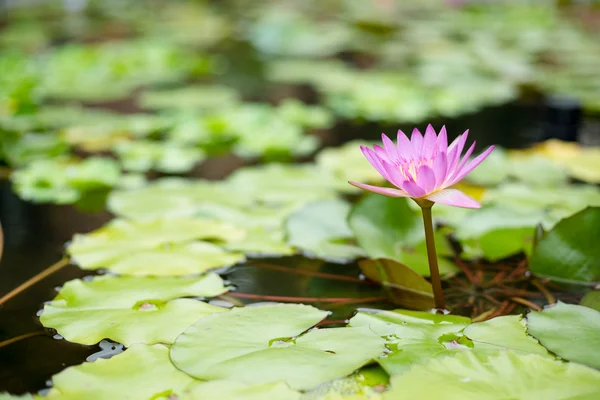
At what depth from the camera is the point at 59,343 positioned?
819mm

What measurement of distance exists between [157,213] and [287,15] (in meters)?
3.19

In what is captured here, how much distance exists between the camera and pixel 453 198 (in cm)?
73

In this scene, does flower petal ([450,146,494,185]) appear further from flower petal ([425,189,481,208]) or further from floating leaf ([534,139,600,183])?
floating leaf ([534,139,600,183])

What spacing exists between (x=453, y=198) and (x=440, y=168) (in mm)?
42

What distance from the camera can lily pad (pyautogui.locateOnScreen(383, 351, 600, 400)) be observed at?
649mm

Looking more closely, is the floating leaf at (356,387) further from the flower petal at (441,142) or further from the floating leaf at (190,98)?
the floating leaf at (190,98)

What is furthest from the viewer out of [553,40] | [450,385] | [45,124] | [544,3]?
[544,3]

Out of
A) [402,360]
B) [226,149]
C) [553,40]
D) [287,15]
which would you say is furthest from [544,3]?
[402,360]

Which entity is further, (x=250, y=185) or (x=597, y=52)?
(x=597, y=52)

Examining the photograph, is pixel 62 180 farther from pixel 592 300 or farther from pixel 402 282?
pixel 592 300

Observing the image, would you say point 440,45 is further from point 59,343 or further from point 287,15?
point 59,343

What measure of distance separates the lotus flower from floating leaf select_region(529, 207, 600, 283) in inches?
10.8

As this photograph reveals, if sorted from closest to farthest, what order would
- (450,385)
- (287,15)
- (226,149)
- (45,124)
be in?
(450,385) → (226,149) → (45,124) → (287,15)

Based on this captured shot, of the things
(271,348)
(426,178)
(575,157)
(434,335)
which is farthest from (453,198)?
(575,157)
